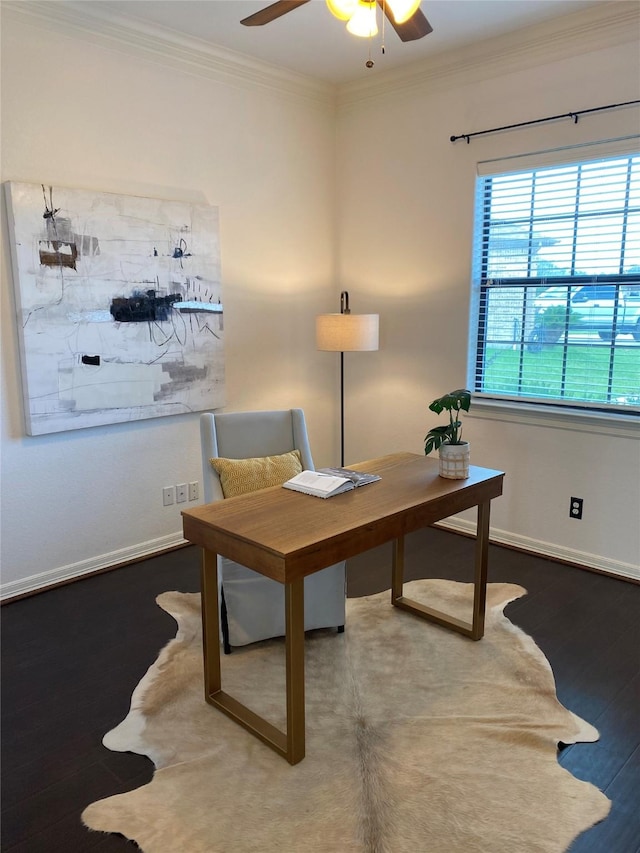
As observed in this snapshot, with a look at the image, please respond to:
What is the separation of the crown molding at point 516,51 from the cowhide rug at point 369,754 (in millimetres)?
3006

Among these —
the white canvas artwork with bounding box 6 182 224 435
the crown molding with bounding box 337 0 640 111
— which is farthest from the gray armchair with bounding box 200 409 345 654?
the crown molding with bounding box 337 0 640 111

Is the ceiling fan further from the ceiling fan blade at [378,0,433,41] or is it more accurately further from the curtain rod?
the curtain rod

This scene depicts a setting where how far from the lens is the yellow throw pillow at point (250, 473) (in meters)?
2.71

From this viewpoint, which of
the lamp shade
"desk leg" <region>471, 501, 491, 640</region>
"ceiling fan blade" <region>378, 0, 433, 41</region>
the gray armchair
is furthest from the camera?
the lamp shade

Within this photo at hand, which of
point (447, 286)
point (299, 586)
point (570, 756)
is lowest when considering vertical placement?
point (570, 756)

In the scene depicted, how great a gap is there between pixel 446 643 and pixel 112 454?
80.9 inches

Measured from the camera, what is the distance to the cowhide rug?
1777mm

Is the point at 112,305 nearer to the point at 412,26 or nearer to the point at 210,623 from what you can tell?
the point at 210,623

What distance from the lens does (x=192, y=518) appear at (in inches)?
86.9

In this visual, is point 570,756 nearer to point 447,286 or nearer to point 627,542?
point 627,542

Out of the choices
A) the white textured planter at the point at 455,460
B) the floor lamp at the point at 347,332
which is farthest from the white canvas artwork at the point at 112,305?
the white textured planter at the point at 455,460

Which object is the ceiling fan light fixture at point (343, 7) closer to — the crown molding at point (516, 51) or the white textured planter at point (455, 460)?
the white textured planter at point (455, 460)

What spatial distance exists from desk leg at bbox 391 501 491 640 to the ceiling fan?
1.84 metres

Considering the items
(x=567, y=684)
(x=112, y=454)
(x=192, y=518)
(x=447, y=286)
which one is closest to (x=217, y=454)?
(x=192, y=518)
